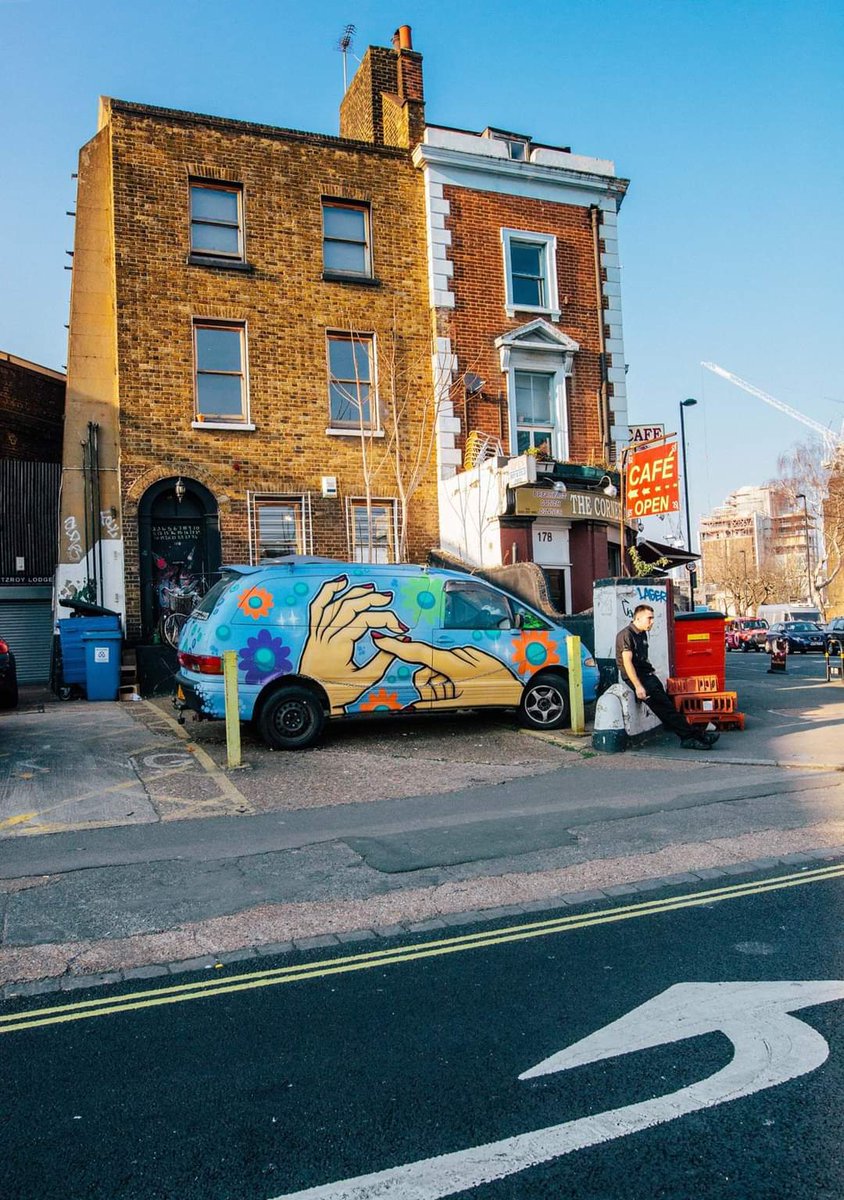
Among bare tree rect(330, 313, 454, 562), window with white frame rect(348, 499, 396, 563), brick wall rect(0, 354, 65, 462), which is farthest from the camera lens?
brick wall rect(0, 354, 65, 462)

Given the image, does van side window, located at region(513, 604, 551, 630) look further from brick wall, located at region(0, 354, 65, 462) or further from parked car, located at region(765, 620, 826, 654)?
parked car, located at region(765, 620, 826, 654)

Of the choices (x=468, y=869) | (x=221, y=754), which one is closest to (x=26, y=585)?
(x=221, y=754)

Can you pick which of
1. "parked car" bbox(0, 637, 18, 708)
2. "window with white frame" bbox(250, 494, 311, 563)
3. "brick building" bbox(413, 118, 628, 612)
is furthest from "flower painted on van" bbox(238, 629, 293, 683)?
"brick building" bbox(413, 118, 628, 612)

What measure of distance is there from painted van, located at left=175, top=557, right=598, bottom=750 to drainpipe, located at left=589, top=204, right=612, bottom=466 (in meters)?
9.33

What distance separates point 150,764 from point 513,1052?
684 centimetres

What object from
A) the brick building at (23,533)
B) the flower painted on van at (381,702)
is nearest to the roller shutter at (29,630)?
the brick building at (23,533)

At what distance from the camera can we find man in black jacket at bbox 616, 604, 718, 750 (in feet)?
33.4

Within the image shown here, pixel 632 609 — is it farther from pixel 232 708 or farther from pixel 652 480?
pixel 232 708

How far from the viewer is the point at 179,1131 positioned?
3.01 meters

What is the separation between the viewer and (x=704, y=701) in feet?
37.8

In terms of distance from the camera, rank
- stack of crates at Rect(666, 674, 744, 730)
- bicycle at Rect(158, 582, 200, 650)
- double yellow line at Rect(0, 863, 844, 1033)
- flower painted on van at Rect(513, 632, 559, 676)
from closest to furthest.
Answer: double yellow line at Rect(0, 863, 844, 1033) → flower painted on van at Rect(513, 632, 559, 676) → stack of crates at Rect(666, 674, 744, 730) → bicycle at Rect(158, 582, 200, 650)

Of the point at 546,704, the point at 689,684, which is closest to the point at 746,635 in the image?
the point at 689,684

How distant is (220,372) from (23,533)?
258 inches

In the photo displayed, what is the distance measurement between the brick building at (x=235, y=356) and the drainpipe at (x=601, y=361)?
401cm
